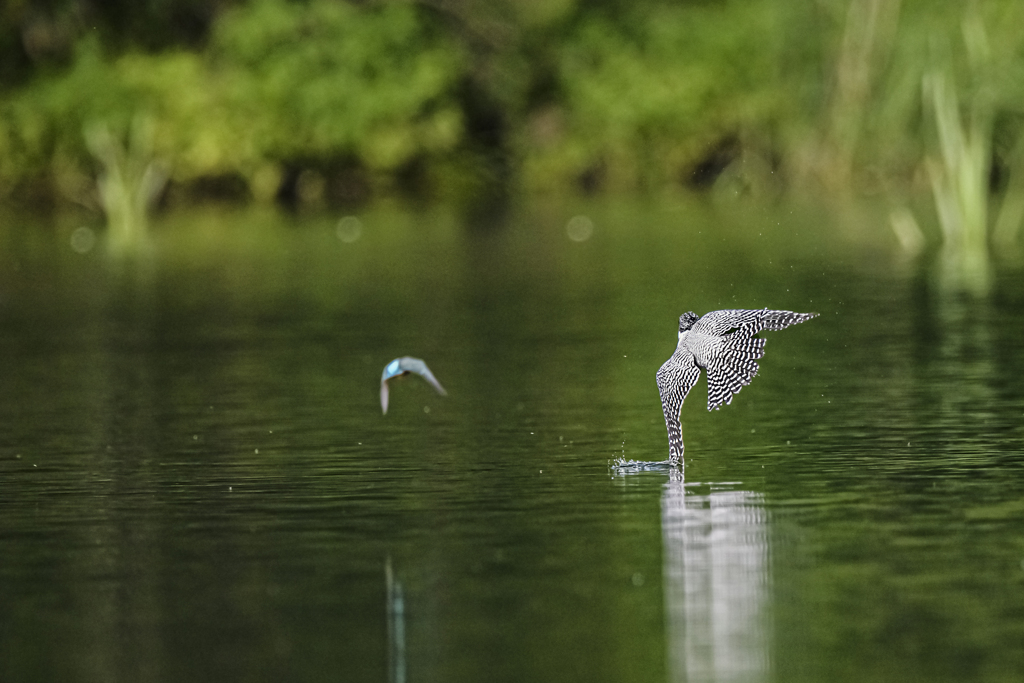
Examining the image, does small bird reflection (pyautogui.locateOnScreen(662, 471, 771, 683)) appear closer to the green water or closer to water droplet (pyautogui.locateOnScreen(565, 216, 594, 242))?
the green water

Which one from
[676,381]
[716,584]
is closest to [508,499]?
[676,381]

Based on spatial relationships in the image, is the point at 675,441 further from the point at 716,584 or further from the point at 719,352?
the point at 716,584

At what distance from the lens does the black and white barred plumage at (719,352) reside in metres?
13.4

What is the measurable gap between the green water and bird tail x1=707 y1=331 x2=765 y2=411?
20.2 inches

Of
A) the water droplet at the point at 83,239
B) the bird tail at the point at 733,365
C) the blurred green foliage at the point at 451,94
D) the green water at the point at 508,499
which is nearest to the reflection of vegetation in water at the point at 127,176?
the water droplet at the point at 83,239

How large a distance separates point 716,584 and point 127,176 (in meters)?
51.1

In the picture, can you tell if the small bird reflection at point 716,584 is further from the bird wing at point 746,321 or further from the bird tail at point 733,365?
the bird wing at point 746,321

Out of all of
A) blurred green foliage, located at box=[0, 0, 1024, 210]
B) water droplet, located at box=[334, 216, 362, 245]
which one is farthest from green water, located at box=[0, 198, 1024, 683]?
blurred green foliage, located at box=[0, 0, 1024, 210]

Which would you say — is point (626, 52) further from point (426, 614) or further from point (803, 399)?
point (426, 614)

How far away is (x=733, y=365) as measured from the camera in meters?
13.4

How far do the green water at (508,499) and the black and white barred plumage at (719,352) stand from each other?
0.49m

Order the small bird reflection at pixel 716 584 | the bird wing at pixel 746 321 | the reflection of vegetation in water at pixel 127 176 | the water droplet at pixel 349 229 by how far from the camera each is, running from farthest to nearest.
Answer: the reflection of vegetation in water at pixel 127 176 < the water droplet at pixel 349 229 < the bird wing at pixel 746 321 < the small bird reflection at pixel 716 584

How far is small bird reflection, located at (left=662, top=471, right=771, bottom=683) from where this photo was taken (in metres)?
8.84

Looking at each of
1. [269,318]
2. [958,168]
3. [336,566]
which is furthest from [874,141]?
[336,566]
